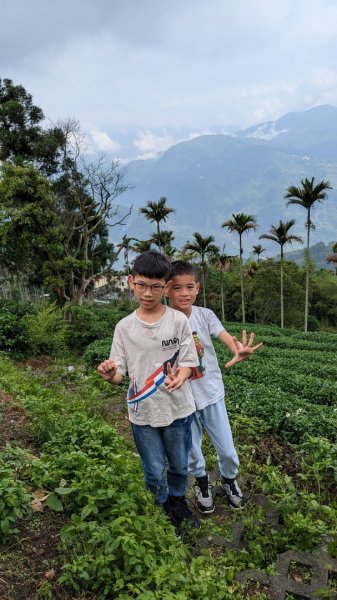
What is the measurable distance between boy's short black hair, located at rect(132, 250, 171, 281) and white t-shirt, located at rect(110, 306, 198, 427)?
0.88 ft

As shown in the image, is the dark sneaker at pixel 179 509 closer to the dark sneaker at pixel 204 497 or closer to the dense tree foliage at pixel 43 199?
the dark sneaker at pixel 204 497

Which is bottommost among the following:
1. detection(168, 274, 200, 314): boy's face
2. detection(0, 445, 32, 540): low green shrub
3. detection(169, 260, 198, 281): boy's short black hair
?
detection(0, 445, 32, 540): low green shrub

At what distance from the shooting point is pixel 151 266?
8.44 ft

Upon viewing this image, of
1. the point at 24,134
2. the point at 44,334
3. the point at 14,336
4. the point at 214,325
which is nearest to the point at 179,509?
the point at 214,325

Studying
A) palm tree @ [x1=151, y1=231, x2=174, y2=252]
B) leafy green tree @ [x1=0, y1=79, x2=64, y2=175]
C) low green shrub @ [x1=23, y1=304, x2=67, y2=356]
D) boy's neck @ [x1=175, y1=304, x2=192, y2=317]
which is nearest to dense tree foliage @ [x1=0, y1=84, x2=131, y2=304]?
leafy green tree @ [x1=0, y1=79, x2=64, y2=175]

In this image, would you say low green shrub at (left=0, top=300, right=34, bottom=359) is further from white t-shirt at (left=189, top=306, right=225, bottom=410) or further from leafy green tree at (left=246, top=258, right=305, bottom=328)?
leafy green tree at (left=246, top=258, right=305, bottom=328)

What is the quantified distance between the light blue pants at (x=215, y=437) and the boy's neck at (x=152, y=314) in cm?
89

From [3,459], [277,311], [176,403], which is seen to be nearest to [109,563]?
[176,403]

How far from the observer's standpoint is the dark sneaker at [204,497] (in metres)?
3.23

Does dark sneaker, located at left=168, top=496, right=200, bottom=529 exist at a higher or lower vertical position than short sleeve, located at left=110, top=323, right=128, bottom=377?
lower

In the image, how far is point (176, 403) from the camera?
8.65ft

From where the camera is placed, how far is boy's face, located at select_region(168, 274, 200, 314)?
9.62 ft

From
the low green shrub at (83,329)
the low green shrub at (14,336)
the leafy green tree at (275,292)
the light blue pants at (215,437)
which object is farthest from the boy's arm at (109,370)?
the leafy green tree at (275,292)

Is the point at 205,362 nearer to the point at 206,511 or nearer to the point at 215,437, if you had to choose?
the point at 215,437
